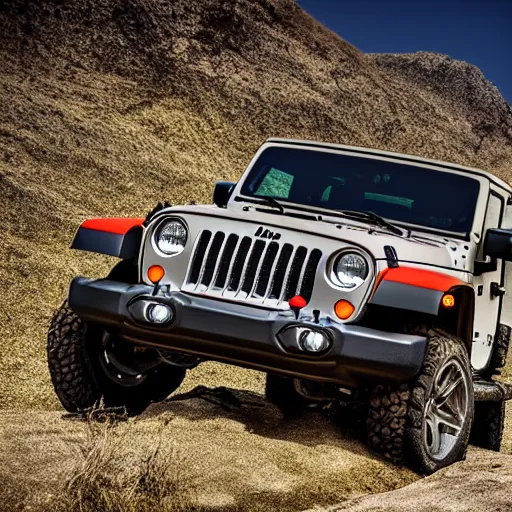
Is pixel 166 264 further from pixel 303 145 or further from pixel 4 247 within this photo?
pixel 4 247

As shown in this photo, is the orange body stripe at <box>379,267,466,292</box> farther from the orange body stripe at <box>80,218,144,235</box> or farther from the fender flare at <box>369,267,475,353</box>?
the orange body stripe at <box>80,218,144,235</box>

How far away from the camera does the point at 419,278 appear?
522 cm

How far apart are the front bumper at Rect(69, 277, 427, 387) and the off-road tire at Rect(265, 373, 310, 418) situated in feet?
3.94

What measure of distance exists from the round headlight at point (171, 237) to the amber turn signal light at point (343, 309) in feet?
3.17

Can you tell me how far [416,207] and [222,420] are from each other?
76.0 inches

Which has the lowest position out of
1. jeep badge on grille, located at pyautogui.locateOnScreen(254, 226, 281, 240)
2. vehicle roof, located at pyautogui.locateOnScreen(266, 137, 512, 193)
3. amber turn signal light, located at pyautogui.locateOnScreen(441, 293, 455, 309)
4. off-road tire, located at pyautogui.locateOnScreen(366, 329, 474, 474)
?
off-road tire, located at pyautogui.locateOnScreen(366, 329, 474, 474)

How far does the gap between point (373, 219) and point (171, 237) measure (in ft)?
4.16

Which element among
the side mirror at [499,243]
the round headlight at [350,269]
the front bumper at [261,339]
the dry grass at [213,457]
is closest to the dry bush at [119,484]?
the dry grass at [213,457]

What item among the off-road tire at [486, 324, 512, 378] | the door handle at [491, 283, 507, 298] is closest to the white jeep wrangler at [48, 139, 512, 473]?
the door handle at [491, 283, 507, 298]

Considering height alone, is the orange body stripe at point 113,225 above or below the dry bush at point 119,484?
above

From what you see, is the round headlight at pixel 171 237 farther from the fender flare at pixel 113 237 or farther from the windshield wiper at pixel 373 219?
the windshield wiper at pixel 373 219

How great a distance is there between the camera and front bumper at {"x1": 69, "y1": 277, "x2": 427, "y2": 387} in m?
5.11

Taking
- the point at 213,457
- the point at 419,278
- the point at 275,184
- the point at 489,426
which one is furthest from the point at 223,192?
the point at 489,426

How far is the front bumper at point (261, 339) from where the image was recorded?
16.8ft
